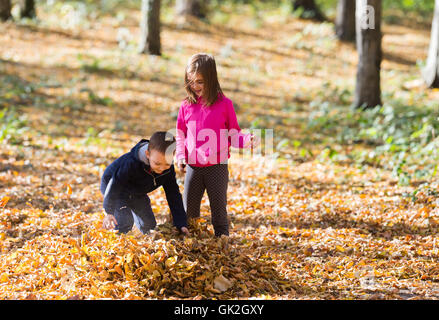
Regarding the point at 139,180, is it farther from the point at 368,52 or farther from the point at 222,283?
the point at 368,52

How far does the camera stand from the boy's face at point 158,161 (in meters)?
3.75

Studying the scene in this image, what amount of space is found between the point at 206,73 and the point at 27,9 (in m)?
13.4

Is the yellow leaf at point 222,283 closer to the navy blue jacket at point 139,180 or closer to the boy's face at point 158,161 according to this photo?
the navy blue jacket at point 139,180

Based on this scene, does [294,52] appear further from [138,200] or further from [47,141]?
[138,200]

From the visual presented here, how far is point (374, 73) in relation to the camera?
9.16 metres

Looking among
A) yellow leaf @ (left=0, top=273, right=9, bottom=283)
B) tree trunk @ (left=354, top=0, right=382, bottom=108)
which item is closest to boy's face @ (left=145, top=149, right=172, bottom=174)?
yellow leaf @ (left=0, top=273, right=9, bottom=283)

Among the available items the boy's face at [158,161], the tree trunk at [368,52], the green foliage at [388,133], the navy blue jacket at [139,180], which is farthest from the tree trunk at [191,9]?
the boy's face at [158,161]

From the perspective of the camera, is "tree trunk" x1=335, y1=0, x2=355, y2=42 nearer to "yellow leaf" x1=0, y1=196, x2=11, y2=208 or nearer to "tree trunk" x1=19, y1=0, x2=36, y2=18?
"tree trunk" x1=19, y1=0, x2=36, y2=18

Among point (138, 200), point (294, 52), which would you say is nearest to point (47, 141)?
point (138, 200)

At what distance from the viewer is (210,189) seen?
13.7ft

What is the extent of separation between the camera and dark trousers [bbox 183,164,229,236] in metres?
4.13

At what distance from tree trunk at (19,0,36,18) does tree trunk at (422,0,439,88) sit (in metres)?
12.1

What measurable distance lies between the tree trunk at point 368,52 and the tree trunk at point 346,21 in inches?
237

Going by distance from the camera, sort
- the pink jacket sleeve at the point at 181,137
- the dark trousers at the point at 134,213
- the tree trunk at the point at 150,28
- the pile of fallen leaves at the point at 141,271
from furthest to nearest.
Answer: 1. the tree trunk at the point at 150,28
2. the dark trousers at the point at 134,213
3. the pink jacket sleeve at the point at 181,137
4. the pile of fallen leaves at the point at 141,271
